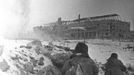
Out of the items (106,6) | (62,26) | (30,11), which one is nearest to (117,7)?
(106,6)

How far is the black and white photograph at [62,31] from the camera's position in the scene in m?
3.43

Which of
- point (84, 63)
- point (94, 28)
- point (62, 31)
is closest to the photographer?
point (84, 63)

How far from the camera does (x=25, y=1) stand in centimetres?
391

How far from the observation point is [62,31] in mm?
3746

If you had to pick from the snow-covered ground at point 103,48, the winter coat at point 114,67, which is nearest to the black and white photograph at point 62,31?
the snow-covered ground at point 103,48

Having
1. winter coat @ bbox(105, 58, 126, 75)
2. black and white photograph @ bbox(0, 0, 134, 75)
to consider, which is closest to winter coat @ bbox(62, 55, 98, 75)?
winter coat @ bbox(105, 58, 126, 75)

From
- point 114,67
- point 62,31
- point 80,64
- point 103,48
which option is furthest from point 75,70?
point 62,31

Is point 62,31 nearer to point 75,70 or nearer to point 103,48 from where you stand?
point 103,48

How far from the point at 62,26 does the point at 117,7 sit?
1059 millimetres

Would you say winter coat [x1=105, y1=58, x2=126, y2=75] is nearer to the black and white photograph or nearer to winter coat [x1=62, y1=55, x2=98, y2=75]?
winter coat [x1=62, y1=55, x2=98, y2=75]

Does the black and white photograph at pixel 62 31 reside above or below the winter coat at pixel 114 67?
above

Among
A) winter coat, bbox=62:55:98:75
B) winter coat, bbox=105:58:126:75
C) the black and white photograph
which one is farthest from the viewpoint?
the black and white photograph

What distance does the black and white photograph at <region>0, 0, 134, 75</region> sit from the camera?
11.3ft

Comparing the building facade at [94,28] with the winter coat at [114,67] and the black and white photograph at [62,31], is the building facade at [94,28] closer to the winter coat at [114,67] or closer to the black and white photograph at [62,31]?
the black and white photograph at [62,31]
